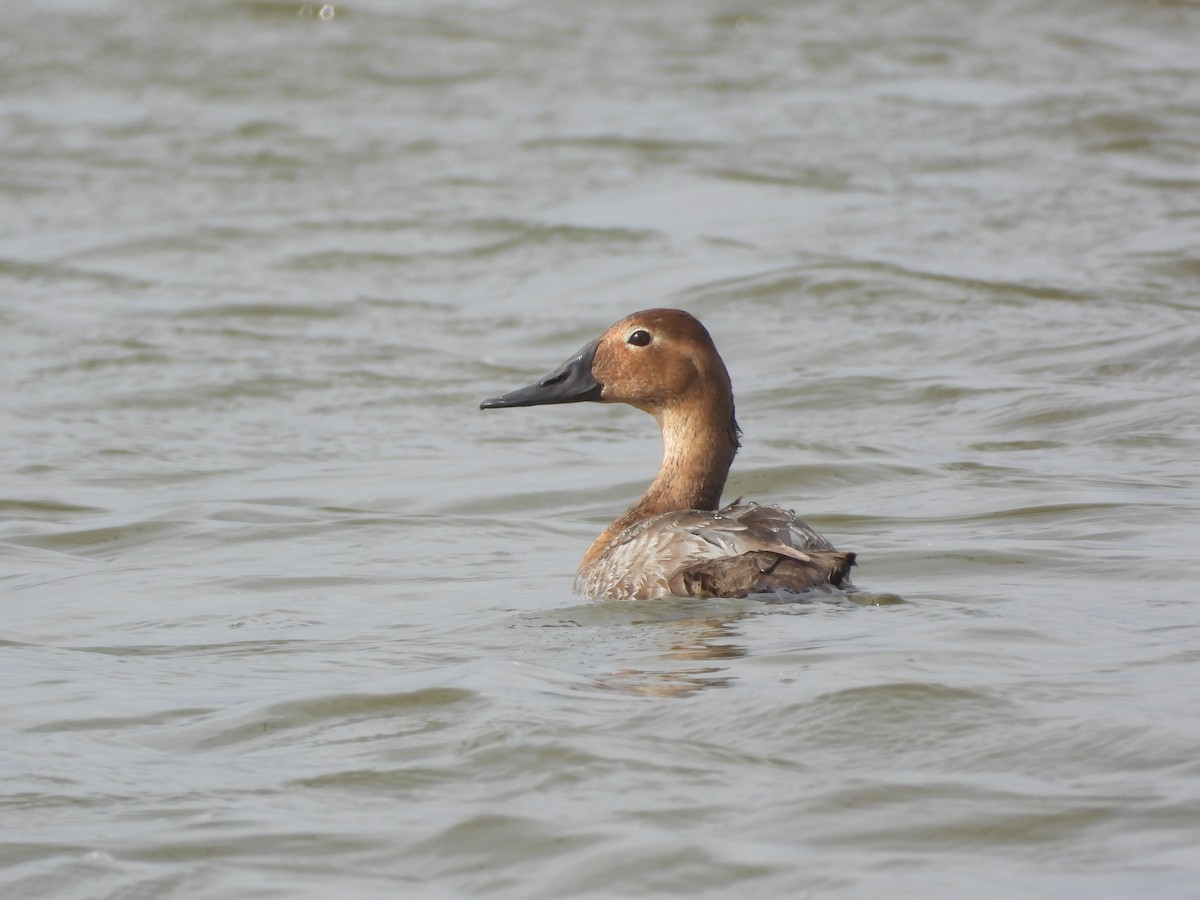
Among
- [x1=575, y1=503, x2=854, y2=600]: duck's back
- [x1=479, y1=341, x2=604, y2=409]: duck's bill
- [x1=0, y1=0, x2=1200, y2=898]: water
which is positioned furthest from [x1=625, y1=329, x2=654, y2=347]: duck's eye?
[x1=0, y1=0, x2=1200, y2=898]: water

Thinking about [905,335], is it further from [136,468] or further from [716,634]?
[716,634]

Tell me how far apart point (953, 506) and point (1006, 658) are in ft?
8.84

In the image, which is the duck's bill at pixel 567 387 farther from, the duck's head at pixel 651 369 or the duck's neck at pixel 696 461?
the duck's neck at pixel 696 461

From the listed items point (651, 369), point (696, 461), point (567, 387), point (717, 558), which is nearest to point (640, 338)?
point (651, 369)

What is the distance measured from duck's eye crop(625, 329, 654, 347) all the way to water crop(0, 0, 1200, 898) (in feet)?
3.12

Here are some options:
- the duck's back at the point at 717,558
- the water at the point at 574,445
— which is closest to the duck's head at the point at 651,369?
the duck's back at the point at 717,558

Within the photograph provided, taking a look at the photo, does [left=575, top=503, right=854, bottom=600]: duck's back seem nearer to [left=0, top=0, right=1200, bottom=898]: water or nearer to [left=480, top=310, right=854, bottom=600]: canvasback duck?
[left=480, top=310, right=854, bottom=600]: canvasback duck

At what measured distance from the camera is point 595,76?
20438mm

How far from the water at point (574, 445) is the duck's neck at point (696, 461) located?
48 cm

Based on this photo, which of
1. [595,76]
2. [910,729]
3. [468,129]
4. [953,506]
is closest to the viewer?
[910,729]

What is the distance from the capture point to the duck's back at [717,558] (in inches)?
266

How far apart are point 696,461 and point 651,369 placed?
40cm

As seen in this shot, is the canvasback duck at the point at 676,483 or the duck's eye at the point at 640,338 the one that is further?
the duck's eye at the point at 640,338

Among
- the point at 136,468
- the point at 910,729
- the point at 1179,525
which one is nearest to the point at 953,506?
the point at 1179,525
